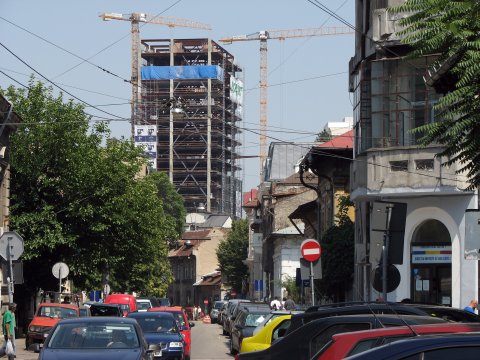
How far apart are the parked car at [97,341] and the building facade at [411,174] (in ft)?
51.9

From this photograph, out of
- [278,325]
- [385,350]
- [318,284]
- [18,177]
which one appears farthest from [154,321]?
[18,177]

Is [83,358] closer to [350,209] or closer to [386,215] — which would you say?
[386,215]

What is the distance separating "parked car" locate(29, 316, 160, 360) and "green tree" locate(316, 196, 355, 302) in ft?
98.0

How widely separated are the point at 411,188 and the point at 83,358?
732 inches

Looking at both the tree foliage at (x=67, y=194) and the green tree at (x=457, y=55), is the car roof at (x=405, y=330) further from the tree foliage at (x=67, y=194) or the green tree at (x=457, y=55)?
the tree foliage at (x=67, y=194)

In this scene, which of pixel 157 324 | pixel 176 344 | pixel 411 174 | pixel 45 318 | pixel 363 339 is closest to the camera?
pixel 363 339

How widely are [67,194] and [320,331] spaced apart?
41685 mm

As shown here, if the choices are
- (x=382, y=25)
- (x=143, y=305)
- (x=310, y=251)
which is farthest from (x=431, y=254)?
(x=143, y=305)

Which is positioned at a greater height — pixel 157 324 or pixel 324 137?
pixel 324 137

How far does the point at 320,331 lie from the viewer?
12.4 metres

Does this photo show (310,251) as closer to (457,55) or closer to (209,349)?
(457,55)

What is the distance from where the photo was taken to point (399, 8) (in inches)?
720

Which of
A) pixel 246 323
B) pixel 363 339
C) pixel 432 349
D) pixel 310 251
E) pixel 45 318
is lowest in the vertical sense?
pixel 45 318

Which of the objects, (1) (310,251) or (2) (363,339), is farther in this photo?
(1) (310,251)
